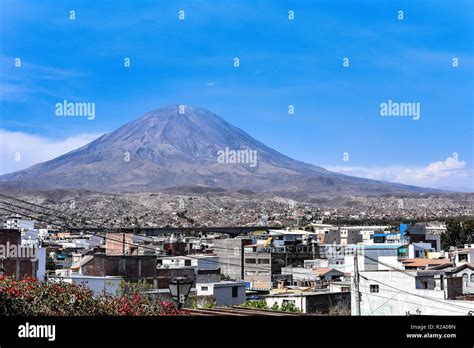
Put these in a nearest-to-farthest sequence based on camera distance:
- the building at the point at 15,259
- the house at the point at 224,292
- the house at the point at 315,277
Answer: the building at the point at 15,259, the house at the point at 224,292, the house at the point at 315,277

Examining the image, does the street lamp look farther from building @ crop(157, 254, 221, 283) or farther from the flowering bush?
building @ crop(157, 254, 221, 283)

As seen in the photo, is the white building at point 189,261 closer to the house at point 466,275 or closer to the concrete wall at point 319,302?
the house at point 466,275

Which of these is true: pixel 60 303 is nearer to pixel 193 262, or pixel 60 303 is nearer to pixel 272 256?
pixel 193 262

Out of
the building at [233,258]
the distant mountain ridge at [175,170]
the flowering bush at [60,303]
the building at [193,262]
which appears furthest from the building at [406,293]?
the building at [233,258]

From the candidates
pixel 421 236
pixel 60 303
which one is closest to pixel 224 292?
pixel 60 303

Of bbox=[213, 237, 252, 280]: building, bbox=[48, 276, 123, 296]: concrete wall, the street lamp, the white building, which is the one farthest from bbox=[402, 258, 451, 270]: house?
the street lamp

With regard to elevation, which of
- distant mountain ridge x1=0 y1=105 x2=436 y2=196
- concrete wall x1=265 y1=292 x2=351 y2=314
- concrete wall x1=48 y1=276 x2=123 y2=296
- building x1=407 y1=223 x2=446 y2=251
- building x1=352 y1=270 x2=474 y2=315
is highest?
distant mountain ridge x1=0 y1=105 x2=436 y2=196

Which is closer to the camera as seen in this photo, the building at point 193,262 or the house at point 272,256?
the building at point 193,262
